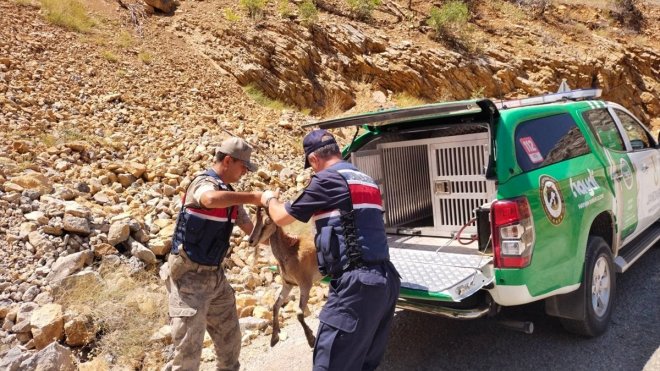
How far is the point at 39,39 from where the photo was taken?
33.4 feet

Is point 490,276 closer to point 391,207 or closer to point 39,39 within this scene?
point 391,207

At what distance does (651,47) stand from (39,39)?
24.1 meters

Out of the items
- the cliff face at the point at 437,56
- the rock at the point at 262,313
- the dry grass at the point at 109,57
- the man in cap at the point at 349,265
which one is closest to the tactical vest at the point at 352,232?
the man in cap at the point at 349,265

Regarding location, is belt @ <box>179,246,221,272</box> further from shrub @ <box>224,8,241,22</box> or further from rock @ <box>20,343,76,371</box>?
shrub @ <box>224,8,241,22</box>

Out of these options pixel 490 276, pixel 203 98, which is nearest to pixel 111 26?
pixel 203 98

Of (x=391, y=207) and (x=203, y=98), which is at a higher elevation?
(x=391, y=207)

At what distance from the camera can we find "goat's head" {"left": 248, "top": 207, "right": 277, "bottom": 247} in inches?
136

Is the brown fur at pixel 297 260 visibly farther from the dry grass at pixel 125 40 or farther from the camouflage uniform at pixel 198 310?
the dry grass at pixel 125 40

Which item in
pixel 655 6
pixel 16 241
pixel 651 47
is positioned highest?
pixel 655 6

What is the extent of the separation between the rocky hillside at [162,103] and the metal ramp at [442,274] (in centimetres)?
177

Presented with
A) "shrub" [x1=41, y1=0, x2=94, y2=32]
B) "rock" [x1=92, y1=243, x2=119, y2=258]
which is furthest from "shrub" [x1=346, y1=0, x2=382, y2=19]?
"rock" [x1=92, y1=243, x2=119, y2=258]

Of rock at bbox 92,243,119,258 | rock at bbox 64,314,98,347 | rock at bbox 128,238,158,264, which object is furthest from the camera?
rock at bbox 128,238,158,264

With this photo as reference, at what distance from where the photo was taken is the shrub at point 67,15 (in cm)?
1111

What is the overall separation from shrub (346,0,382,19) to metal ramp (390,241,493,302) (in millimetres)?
15061
